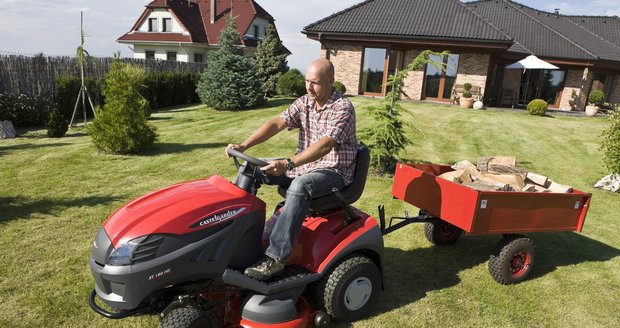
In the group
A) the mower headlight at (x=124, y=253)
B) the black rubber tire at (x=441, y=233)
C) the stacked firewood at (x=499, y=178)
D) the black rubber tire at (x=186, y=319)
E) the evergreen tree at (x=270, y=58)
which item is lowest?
the black rubber tire at (x=441, y=233)

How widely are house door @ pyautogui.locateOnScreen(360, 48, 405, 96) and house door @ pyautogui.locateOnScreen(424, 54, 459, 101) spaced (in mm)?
1445

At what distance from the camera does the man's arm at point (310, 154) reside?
2936mm

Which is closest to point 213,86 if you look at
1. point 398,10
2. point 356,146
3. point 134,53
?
point 398,10

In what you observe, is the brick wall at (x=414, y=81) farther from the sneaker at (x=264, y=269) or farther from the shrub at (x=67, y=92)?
the sneaker at (x=264, y=269)

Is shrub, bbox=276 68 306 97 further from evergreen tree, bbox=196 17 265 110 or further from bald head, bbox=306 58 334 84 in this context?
bald head, bbox=306 58 334 84

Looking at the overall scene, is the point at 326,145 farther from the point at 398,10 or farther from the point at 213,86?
the point at 398,10

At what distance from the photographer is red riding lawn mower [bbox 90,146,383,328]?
102 inches

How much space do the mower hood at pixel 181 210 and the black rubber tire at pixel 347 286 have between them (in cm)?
84

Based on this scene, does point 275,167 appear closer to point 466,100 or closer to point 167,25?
point 466,100

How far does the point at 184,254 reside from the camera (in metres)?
2.65

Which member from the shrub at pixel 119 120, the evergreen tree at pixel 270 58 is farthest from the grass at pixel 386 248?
the evergreen tree at pixel 270 58

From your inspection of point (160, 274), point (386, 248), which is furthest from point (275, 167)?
point (386, 248)

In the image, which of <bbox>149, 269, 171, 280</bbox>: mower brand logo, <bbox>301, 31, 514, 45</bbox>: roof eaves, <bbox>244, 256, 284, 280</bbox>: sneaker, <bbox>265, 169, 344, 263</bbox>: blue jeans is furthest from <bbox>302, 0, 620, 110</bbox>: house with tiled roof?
<bbox>149, 269, 171, 280</bbox>: mower brand logo

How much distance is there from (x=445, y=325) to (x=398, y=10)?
20099 mm
